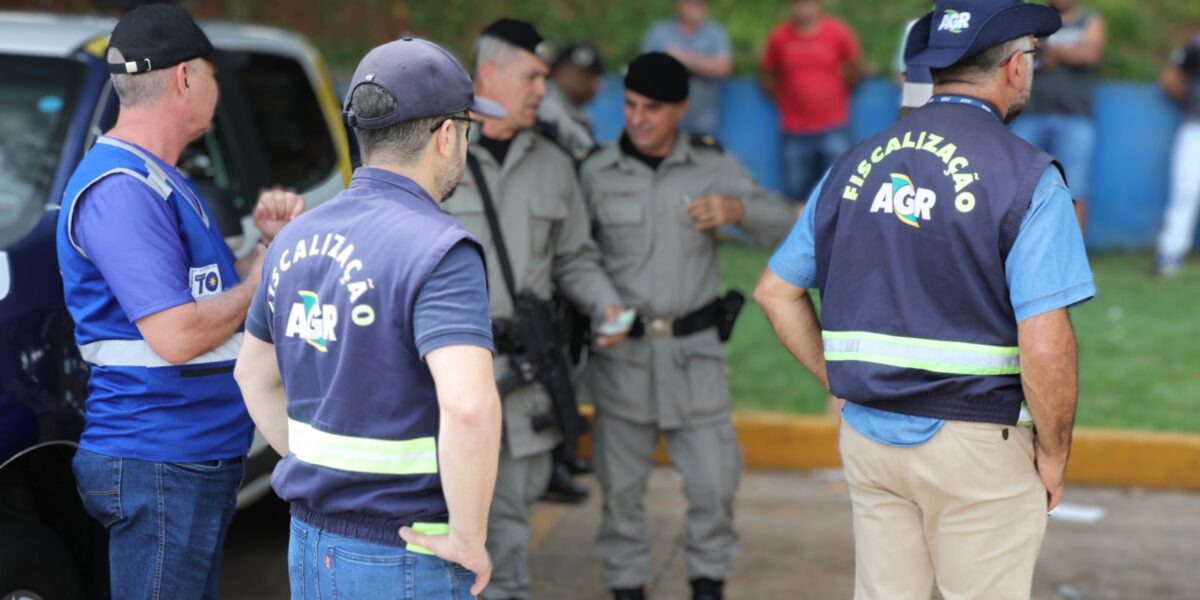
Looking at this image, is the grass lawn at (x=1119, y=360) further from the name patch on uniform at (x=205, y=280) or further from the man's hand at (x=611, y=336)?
the name patch on uniform at (x=205, y=280)

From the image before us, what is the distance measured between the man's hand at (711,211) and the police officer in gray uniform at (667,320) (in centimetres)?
3

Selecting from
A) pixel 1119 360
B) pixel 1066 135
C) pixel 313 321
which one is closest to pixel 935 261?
pixel 313 321

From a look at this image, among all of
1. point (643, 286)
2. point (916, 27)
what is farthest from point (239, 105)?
point (916, 27)

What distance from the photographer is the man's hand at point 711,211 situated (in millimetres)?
4621

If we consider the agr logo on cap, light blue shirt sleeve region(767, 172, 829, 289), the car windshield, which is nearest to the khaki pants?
light blue shirt sleeve region(767, 172, 829, 289)

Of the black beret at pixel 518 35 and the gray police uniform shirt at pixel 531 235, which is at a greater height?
the black beret at pixel 518 35

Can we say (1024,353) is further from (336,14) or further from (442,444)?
(336,14)

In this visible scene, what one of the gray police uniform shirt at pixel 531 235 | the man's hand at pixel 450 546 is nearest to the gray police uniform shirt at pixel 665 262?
the gray police uniform shirt at pixel 531 235

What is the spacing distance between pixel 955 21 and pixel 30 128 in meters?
2.81

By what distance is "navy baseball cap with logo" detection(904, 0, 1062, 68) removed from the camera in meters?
3.01

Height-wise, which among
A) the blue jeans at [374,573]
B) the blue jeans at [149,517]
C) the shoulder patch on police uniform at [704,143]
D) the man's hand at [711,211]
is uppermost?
the shoulder patch on police uniform at [704,143]

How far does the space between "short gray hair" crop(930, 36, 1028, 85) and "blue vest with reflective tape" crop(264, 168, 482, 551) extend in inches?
50.7

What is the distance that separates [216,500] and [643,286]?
72.6 inches

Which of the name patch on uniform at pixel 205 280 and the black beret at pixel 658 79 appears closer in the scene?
the name patch on uniform at pixel 205 280
